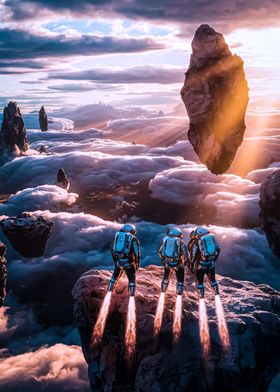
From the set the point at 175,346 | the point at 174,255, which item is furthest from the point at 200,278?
the point at 175,346

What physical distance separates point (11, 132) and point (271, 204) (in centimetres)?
11111

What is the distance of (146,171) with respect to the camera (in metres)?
100

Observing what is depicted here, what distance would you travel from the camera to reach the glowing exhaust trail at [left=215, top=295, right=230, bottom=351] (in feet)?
35.6

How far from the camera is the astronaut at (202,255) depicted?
12367 mm

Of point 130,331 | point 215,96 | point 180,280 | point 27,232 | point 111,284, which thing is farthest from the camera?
point 27,232

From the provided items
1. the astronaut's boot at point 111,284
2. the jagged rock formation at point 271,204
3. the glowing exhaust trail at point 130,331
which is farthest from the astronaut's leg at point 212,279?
the jagged rock formation at point 271,204

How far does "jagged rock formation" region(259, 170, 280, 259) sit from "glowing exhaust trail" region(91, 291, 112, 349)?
2141 centimetres

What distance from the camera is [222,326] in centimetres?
1132

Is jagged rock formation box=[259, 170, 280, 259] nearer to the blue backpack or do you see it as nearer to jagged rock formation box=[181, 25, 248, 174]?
jagged rock formation box=[181, 25, 248, 174]

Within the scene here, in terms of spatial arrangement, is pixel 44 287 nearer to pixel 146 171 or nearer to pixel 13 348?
pixel 13 348

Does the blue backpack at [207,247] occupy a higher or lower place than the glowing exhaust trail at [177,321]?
higher

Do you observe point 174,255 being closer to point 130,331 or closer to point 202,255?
point 202,255

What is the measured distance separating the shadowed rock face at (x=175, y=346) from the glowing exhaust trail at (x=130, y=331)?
160 millimetres

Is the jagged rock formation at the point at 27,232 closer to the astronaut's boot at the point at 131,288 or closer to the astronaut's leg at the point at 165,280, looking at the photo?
the astronaut's leg at the point at 165,280
